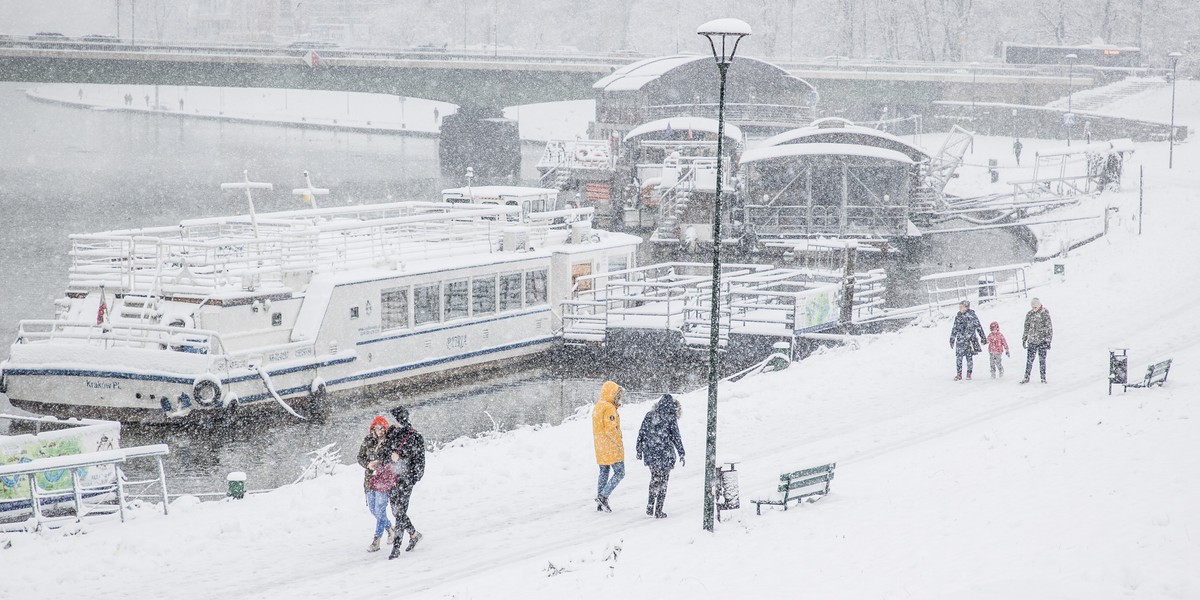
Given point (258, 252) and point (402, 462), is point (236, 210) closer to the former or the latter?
point (258, 252)

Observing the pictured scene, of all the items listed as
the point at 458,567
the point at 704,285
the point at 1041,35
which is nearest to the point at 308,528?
the point at 458,567

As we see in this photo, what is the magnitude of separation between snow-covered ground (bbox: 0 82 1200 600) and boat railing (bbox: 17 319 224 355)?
23.0 feet

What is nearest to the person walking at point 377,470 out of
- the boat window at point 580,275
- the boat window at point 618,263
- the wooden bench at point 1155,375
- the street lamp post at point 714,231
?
the street lamp post at point 714,231

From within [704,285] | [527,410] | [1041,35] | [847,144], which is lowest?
[527,410]

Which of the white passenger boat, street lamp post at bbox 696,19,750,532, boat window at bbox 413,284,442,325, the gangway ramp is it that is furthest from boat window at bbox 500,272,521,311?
street lamp post at bbox 696,19,750,532

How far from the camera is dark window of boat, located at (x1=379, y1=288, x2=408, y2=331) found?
2652 cm

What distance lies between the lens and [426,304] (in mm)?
27484

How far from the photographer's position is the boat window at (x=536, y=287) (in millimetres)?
29930

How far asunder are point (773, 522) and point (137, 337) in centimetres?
1472

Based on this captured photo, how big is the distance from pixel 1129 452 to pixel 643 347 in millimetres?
14815

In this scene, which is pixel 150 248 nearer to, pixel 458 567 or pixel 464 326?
pixel 464 326

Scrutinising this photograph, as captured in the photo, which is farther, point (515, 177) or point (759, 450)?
point (515, 177)

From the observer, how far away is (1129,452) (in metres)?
14.9

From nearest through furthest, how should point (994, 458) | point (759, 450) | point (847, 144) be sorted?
point (994, 458)
point (759, 450)
point (847, 144)
